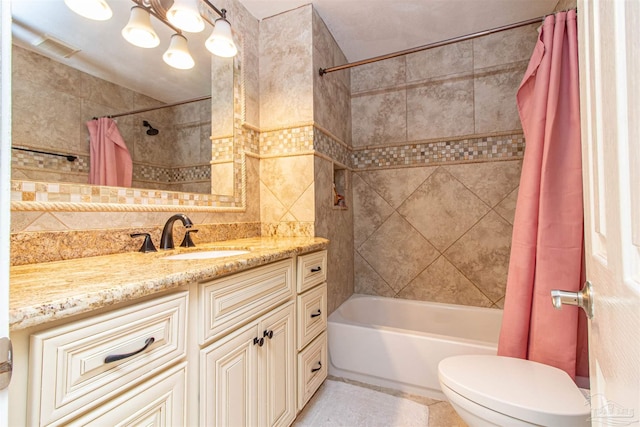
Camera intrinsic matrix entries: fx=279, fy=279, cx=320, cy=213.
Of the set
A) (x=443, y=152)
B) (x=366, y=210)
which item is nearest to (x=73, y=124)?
(x=366, y=210)

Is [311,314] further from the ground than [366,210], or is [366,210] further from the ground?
[366,210]

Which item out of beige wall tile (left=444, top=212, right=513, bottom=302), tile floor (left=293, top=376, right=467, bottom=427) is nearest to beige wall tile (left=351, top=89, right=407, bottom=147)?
beige wall tile (left=444, top=212, right=513, bottom=302)

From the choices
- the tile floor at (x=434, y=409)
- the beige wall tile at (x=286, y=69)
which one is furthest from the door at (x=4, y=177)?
the beige wall tile at (x=286, y=69)

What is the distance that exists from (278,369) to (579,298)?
1043 millimetres

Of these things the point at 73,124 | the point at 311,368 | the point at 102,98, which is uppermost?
the point at 102,98

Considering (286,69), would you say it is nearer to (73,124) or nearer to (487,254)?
(73,124)

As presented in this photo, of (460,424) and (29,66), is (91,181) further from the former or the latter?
(460,424)

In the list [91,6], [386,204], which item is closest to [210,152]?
[91,6]

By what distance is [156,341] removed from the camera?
686 mm

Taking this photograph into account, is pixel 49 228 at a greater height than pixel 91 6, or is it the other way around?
pixel 91 6

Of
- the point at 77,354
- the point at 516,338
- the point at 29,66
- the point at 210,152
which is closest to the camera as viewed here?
the point at 77,354

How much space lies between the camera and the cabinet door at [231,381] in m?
0.83

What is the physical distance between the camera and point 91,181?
1064 mm

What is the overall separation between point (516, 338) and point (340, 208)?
4.33 ft
